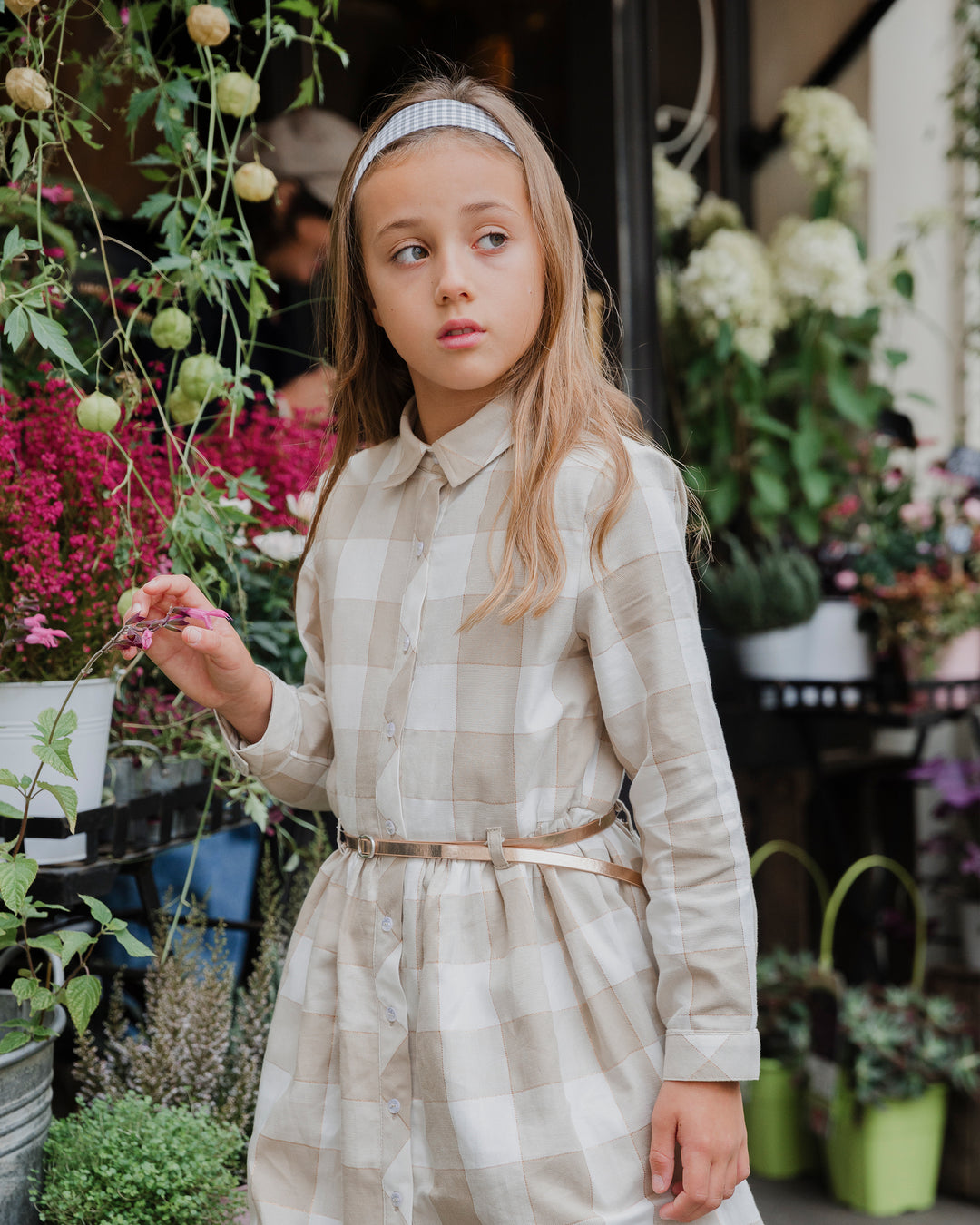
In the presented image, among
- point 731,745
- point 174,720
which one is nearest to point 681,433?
point 731,745

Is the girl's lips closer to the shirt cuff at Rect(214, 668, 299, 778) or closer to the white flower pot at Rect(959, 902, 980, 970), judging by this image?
the shirt cuff at Rect(214, 668, 299, 778)

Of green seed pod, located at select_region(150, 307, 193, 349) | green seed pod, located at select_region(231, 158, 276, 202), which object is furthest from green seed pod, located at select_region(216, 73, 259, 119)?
green seed pod, located at select_region(150, 307, 193, 349)

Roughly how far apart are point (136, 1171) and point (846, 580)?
197 cm

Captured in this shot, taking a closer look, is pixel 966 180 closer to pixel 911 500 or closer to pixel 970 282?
pixel 970 282

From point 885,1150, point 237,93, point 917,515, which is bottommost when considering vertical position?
point 885,1150

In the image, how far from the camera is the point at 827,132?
2891 mm

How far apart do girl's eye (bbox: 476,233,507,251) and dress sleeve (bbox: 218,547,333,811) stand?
358 millimetres

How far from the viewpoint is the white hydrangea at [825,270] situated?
273 centimetres

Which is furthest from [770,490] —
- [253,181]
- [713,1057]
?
[713,1057]

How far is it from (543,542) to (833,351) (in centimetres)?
212

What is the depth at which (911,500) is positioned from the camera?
279 centimetres

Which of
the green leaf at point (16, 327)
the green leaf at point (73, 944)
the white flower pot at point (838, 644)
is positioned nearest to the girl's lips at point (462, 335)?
the green leaf at point (16, 327)

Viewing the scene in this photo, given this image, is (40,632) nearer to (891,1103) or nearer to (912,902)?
(891,1103)

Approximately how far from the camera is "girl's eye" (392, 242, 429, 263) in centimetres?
100
